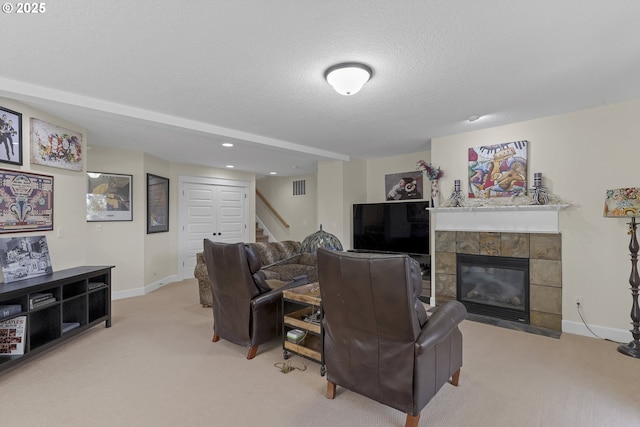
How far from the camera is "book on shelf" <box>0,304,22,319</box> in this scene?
2572mm

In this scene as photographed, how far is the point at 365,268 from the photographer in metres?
1.82

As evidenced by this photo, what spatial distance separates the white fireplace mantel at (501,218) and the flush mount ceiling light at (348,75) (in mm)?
2473

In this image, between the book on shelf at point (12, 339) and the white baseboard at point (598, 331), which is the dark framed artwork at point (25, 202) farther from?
the white baseboard at point (598, 331)

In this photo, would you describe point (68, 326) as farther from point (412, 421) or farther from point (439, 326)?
point (439, 326)

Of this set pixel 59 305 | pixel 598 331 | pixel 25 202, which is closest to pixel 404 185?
pixel 598 331

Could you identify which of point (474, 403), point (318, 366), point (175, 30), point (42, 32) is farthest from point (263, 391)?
point (42, 32)

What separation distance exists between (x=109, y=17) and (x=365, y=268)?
204cm

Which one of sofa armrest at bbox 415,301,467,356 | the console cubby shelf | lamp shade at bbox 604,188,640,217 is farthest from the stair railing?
lamp shade at bbox 604,188,640,217

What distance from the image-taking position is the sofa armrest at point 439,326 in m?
1.79

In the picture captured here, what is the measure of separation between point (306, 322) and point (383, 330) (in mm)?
940

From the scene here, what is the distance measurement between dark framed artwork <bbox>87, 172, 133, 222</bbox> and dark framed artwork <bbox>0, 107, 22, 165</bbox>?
71.2 inches

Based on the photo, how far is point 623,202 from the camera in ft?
Answer: 9.15

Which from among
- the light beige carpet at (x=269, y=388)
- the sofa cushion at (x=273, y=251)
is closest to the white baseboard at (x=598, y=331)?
the light beige carpet at (x=269, y=388)

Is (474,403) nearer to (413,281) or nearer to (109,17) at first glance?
(413,281)
